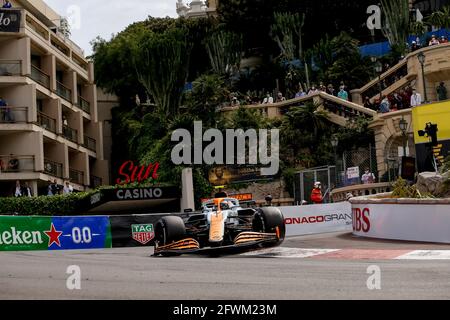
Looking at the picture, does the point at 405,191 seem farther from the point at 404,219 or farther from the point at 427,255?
the point at 427,255

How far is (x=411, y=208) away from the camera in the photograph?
74.7 feet

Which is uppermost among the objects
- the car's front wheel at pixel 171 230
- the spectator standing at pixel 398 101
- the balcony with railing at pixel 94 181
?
the spectator standing at pixel 398 101

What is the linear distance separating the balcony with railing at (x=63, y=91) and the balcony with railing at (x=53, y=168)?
5.06 m

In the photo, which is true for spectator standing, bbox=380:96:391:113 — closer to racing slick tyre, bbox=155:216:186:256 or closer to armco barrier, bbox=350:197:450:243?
armco barrier, bbox=350:197:450:243

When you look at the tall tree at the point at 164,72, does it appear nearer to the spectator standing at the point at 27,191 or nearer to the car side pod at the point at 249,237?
the spectator standing at the point at 27,191

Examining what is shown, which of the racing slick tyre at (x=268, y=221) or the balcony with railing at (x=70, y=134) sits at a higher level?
the balcony with railing at (x=70, y=134)

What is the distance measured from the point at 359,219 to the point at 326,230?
21.3 feet

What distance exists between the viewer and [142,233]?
100 feet

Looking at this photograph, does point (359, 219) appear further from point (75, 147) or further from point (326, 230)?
point (75, 147)

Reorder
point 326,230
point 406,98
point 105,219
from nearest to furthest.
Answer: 1. point 105,219
2. point 326,230
3. point 406,98

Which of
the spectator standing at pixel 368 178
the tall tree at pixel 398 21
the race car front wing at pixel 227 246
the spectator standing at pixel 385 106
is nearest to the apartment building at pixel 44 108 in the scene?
the spectator standing at pixel 385 106

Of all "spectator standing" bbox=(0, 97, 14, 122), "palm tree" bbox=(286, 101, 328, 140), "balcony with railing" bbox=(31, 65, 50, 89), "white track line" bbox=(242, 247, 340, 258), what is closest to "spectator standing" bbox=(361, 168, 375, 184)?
"palm tree" bbox=(286, 101, 328, 140)

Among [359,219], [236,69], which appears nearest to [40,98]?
[236,69]

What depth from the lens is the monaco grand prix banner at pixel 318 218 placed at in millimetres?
32000
